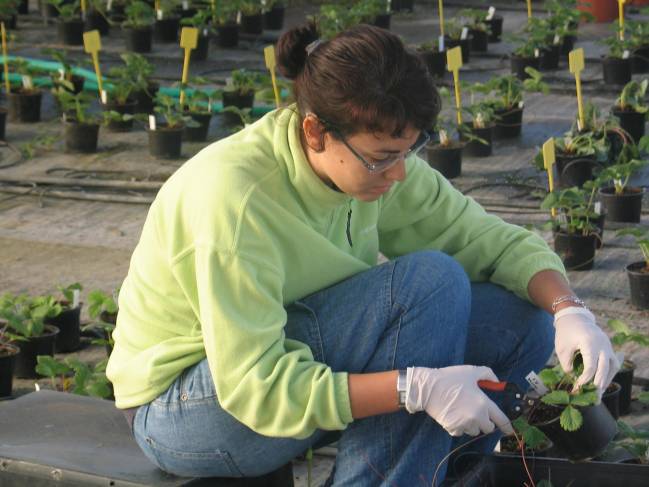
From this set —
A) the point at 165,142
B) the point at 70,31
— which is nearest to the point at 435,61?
the point at 165,142

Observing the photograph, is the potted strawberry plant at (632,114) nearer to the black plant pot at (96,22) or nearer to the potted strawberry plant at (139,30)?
the potted strawberry plant at (139,30)

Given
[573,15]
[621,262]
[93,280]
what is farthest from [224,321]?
[573,15]

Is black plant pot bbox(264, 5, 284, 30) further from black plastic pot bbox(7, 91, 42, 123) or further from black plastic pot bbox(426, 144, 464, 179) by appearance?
black plastic pot bbox(426, 144, 464, 179)

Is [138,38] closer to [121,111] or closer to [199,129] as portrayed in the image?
[121,111]

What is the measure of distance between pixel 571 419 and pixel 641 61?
5.46m

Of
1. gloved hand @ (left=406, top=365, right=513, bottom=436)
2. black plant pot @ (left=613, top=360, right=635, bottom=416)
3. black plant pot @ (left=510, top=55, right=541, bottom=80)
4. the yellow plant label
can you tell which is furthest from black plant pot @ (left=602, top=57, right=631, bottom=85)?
gloved hand @ (left=406, top=365, right=513, bottom=436)

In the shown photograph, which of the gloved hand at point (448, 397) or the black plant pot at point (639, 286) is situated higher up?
the gloved hand at point (448, 397)

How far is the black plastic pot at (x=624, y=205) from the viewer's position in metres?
4.65

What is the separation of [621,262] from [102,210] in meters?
2.06

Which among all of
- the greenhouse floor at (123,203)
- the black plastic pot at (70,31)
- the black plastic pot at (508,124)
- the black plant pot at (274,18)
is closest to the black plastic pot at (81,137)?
the greenhouse floor at (123,203)

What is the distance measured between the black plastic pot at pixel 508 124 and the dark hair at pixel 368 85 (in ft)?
12.7

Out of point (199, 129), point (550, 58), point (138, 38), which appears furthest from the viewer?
point (138, 38)

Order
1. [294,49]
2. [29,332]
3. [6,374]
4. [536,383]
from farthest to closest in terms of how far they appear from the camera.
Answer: [29,332]
[6,374]
[536,383]
[294,49]

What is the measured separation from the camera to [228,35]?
8.48 meters
